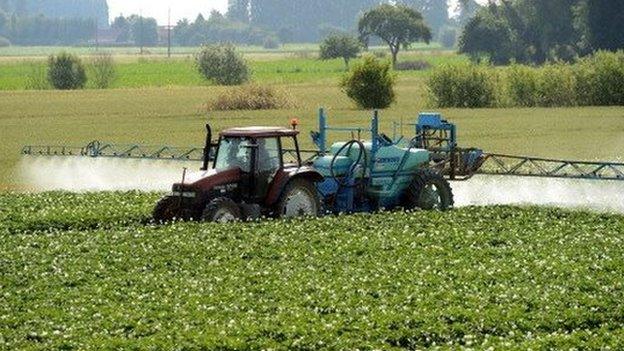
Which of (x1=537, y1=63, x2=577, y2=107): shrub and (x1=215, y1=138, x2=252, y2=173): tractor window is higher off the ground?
(x1=215, y1=138, x2=252, y2=173): tractor window

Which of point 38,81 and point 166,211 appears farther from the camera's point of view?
point 38,81

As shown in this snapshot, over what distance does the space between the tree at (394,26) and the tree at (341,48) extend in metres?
1.68

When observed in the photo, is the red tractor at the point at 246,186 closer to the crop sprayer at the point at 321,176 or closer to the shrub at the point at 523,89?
the crop sprayer at the point at 321,176

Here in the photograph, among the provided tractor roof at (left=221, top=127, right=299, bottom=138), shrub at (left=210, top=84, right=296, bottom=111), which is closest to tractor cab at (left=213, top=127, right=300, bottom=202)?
tractor roof at (left=221, top=127, right=299, bottom=138)

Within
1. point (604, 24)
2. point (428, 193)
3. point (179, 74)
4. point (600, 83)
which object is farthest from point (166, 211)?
point (179, 74)

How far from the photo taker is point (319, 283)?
19.2m

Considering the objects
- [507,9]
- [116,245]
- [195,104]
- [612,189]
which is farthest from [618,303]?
[507,9]

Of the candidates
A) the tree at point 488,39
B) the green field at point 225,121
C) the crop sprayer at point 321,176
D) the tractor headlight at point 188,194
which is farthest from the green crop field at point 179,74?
the tractor headlight at point 188,194

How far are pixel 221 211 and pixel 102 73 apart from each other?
271 feet

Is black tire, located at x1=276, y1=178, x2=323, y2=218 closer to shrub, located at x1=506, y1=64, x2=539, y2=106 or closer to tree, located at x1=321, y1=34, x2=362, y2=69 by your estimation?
shrub, located at x1=506, y1=64, x2=539, y2=106

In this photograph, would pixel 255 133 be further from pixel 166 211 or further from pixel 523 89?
pixel 523 89

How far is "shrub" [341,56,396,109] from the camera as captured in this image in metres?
72.9

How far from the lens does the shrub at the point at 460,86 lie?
240ft

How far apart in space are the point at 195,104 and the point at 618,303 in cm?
5985
